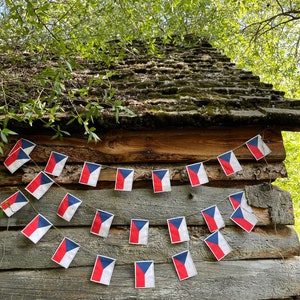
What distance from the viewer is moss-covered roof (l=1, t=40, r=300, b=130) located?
232 centimetres

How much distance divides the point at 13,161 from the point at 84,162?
0.51 m

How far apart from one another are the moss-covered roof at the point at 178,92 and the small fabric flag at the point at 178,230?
71 centimetres

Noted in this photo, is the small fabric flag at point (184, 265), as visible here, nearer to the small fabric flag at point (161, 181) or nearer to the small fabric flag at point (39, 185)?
the small fabric flag at point (161, 181)

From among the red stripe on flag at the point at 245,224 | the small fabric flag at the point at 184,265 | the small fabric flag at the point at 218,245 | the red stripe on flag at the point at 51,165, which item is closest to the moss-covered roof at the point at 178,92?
the red stripe on flag at the point at 51,165

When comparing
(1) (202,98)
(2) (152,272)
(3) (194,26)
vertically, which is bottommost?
(2) (152,272)

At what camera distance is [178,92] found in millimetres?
2834

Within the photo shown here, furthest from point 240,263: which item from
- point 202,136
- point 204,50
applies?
point 204,50

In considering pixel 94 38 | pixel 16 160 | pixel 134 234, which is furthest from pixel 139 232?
pixel 94 38

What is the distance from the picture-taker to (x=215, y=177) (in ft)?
8.08

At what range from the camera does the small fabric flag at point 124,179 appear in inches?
91.0

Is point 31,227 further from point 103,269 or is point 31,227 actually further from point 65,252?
point 103,269

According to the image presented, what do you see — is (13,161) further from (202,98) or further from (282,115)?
(282,115)

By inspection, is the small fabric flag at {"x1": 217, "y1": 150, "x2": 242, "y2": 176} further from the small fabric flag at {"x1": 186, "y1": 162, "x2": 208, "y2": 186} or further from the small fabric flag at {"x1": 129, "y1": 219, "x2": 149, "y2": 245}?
the small fabric flag at {"x1": 129, "y1": 219, "x2": 149, "y2": 245}

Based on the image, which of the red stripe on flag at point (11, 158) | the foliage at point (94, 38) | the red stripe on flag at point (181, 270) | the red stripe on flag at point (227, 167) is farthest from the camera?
the red stripe on flag at point (227, 167)
